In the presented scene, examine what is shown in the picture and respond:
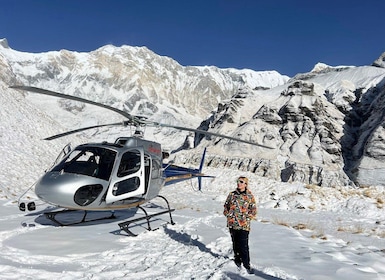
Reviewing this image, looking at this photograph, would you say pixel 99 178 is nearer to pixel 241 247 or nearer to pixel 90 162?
pixel 90 162

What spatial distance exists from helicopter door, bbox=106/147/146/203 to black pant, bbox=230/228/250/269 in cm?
310

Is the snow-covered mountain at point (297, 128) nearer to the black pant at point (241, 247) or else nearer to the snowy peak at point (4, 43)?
the black pant at point (241, 247)

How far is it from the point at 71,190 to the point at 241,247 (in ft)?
12.0

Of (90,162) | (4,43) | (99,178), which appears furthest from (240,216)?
(4,43)

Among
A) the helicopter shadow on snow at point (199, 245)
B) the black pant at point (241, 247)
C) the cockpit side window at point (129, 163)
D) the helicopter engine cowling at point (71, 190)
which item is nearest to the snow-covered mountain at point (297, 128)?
the helicopter shadow on snow at point (199, 245)

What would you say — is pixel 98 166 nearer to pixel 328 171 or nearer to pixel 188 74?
pixel 328 171

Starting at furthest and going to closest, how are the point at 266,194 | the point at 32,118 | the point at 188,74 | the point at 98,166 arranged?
1. the point at 188,74
2. the point at 32,118
3. the point at 266,194
4. the point at 98,166

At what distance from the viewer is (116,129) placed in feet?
301

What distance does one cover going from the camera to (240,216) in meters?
5.17

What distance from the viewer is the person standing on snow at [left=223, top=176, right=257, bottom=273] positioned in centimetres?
510

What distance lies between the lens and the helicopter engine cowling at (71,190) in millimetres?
6668

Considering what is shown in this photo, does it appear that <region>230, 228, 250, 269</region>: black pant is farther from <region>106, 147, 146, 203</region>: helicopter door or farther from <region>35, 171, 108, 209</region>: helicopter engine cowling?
<region>35, 171, 108, 209</region>: helicopter engine cowling

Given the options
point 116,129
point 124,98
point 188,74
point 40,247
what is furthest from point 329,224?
point 188,74

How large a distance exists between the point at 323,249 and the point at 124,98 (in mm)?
131611
